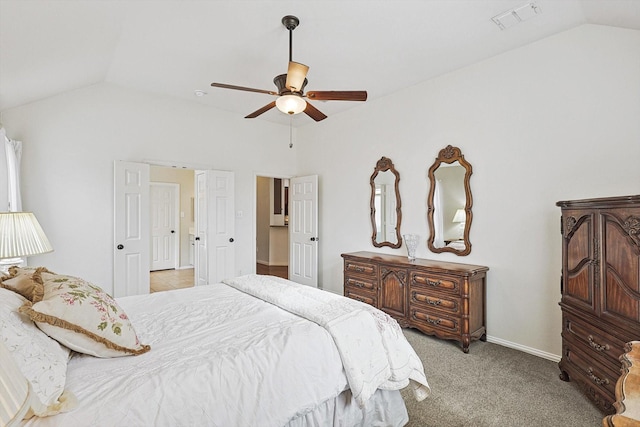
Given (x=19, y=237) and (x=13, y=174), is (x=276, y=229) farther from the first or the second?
(x=19, y=237)

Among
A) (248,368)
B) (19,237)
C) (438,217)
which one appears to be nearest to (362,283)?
(438,217)

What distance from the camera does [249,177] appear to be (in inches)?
212

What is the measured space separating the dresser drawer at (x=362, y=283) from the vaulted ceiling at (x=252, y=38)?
2384 millimetres

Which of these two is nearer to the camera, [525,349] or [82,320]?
[82,320]

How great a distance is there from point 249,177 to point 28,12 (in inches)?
137

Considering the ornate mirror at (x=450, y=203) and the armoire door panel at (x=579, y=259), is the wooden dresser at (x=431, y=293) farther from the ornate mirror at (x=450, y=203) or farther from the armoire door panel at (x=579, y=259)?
the armoire door panel at (x=579, y=259)

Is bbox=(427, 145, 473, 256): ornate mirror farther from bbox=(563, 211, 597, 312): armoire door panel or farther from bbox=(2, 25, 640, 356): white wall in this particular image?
bbox=(563, 211, 597, 312): armoire door panel

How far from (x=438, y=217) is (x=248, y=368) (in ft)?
9.84

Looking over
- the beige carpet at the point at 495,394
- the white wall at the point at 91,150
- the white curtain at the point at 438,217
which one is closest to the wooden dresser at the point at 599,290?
the beige carpet at the point at 495,394

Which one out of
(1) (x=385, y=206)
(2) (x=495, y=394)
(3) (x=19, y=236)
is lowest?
(2) (x=495, y=394)

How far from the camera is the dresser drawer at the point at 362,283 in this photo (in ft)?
12.9

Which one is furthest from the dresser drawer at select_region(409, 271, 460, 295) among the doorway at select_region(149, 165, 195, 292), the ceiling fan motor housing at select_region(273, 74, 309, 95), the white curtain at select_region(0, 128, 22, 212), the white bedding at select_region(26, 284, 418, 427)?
the doorway at select_region(149, 165, 195, 292)

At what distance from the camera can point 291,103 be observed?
272 cm

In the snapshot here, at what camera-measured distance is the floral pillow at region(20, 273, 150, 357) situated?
1.33 metres
